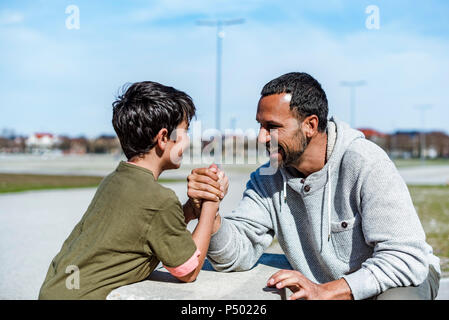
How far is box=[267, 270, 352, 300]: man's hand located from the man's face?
60 centimetres

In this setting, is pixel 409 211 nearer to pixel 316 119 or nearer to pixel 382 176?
pixel 382 176

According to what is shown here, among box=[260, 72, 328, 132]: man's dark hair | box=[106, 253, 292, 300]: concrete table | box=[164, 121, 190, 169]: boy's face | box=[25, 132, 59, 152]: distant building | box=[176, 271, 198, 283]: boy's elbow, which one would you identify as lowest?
box=[25, 132, 59, 152]: distant building

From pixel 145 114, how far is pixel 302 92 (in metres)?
0.75

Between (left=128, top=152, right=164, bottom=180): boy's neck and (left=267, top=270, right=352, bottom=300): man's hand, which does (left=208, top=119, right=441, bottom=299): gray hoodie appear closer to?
(left=267, top=270, right=352, bottom=300): man's hand

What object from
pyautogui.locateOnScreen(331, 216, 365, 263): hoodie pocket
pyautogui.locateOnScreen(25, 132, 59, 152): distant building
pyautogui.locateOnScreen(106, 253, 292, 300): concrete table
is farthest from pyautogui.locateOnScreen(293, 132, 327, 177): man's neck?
pyautogui.locateOnScreen(25, 132, 59, 152): distant building

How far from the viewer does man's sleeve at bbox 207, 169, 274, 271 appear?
2.42m

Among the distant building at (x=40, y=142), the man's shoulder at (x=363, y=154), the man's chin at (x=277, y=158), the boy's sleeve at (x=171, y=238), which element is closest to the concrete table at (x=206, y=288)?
the boy's sleeve at (x=171, y=238)

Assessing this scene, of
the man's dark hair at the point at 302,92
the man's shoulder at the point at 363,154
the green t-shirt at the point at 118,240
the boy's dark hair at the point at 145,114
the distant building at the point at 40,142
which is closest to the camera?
the green t-shirt at the point at 118,240

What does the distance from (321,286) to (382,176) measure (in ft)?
1.78

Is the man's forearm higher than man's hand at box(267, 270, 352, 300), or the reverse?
the man's forearm

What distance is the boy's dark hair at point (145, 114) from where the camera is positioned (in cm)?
216

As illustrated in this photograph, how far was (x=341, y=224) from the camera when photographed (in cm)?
236

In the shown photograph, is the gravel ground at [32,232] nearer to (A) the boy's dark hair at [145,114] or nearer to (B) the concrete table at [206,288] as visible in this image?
(B) the concrete table at [206,288]
